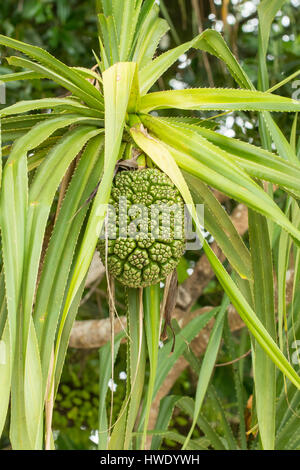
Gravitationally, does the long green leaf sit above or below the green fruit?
above

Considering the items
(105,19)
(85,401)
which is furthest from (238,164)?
(85,401)

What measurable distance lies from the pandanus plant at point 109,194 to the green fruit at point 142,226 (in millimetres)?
40

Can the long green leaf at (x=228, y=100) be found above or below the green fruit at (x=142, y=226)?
above

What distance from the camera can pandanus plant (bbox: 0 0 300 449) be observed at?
0.58 meters

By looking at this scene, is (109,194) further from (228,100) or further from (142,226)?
(228,100)

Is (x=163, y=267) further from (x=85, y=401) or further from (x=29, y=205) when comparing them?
(x=85, y=401)

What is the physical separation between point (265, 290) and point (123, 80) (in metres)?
0.35

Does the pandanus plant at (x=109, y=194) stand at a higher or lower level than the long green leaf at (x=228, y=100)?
lower

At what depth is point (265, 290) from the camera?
0.79 meters

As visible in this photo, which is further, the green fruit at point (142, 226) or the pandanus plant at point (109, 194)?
the green fruit at point (142, 226)

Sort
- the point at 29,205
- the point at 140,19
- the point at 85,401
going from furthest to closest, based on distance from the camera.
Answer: the point at 85,401 → the point at 140,19 → the point at 29,205

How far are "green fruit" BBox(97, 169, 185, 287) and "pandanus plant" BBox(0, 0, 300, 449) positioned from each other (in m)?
0.04

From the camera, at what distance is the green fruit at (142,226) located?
70cm

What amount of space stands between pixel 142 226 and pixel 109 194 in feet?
0.40
